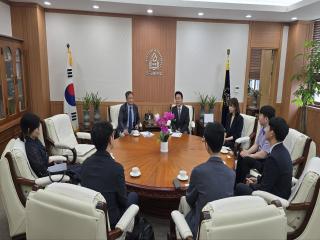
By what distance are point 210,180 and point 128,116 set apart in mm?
3064

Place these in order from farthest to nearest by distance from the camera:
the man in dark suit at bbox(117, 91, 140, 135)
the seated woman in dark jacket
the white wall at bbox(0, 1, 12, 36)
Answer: the man in dark suit at bbox(117, 91, 140, 135), the white wall at bbox(0, 1, 12, 36), the seated woman in dark jacket


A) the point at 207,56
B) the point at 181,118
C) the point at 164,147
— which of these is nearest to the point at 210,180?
the point at 164,147

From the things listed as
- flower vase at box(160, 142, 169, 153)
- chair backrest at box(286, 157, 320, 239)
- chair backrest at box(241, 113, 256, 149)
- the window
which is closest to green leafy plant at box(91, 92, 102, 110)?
flower vase at box(160, 142, 169, 153)

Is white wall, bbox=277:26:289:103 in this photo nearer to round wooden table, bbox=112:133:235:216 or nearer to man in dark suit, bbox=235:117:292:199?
round wooden table, bbox=112:133:235:216

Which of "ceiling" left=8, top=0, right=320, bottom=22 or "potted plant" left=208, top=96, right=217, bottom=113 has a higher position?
"ceiling" left=8, top=0, right=320, bottom=22

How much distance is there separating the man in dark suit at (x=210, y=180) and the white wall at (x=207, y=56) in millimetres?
3899

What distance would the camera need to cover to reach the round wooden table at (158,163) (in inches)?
88.4

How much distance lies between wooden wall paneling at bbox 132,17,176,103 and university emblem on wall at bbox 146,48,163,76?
58 mm

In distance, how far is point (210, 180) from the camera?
1.61 m

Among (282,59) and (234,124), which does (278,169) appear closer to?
(234,124)

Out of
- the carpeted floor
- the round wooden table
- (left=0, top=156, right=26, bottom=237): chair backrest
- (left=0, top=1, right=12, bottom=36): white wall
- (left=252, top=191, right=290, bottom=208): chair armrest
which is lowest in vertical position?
the carpeted floor

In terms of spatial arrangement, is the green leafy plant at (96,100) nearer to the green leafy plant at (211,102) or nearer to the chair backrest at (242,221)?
the green leafy plant at (211,102)

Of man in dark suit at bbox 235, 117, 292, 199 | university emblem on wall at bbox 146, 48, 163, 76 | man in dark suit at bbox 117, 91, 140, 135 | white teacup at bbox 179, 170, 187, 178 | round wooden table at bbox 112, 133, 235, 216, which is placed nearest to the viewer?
man in dark suit at bbox 235, 117, 292, 199

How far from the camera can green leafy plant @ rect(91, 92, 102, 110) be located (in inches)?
203
